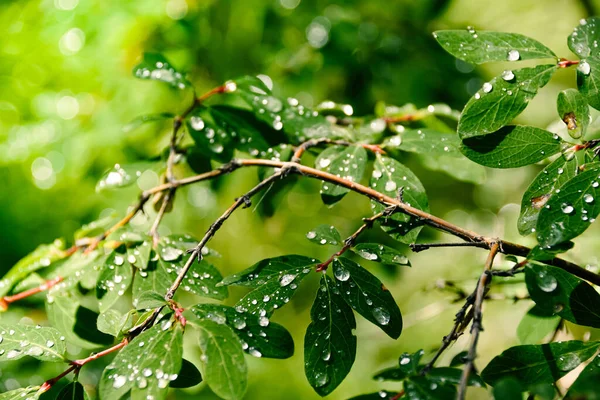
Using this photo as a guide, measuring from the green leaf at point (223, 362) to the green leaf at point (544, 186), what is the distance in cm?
52

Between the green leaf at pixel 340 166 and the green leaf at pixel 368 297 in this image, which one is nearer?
the green leaf at pixel 368 297

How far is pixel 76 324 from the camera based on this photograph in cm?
102

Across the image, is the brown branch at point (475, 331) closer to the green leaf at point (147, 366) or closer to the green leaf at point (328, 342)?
the green leaf at point (328, 342)

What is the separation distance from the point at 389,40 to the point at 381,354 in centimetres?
147

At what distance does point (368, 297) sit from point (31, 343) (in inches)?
22.8

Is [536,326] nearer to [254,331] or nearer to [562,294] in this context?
[562,294]

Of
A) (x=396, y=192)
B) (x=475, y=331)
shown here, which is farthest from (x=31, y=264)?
(x=475, y=331)

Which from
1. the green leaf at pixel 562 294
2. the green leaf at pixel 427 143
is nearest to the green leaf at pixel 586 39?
the green leaf at pixel 427 143

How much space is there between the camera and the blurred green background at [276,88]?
80.1 inches

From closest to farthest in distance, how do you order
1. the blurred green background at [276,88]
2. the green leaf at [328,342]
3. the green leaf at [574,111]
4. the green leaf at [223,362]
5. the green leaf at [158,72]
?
1. the green leaf at [223,362]
2. the green leaf at [328,342]
3. the green leaf at [574,111]
4. the green leaf at [158,72]
5. the blurred green background at [276,88]

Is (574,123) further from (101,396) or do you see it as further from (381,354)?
(381,354)

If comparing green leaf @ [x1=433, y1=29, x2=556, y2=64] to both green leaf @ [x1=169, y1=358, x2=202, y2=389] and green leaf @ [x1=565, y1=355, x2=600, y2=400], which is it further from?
green leaf @ [x1=169, y1=358, x2=202, y2=389]

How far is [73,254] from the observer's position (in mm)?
1202

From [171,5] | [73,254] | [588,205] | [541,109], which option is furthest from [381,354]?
[171,5]
